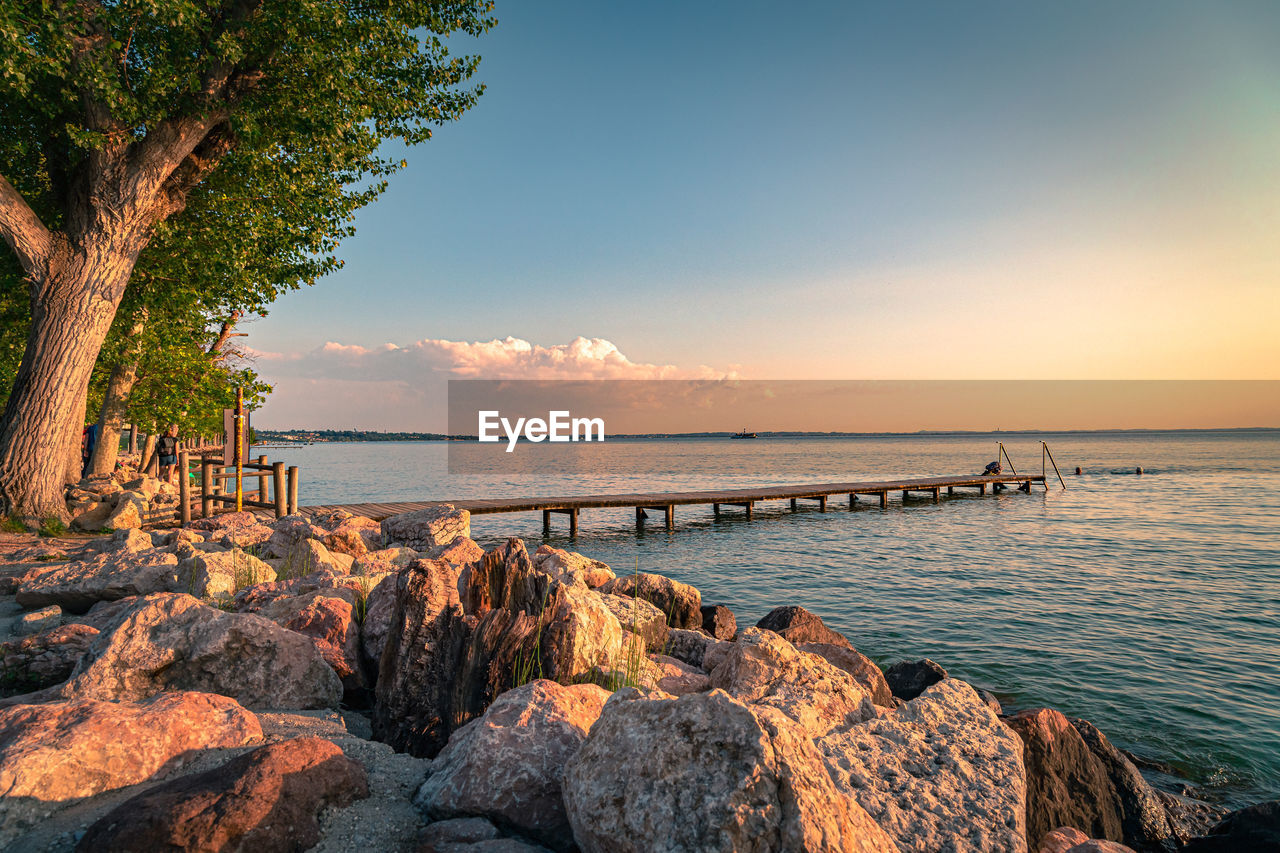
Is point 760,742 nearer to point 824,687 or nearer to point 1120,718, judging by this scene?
point 824,687

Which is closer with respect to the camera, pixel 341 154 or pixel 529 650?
pixel 529 650

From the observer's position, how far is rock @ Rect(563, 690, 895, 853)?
2451 mm

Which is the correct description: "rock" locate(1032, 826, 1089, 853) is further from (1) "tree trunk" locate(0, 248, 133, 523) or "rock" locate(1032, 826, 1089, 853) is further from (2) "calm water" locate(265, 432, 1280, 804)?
(1) "tree trunk" locate(0, 248, 133, 523)

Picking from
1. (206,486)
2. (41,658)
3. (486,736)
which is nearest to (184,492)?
(206,486)

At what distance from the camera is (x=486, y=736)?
3.29 metres

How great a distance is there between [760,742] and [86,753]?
2.88 m

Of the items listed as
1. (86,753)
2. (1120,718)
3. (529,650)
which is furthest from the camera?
(1120,718)

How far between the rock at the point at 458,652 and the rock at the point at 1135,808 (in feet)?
12.6

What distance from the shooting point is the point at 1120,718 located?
8047 millimetres

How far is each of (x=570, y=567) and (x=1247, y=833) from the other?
625cm

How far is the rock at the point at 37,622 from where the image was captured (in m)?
5.82

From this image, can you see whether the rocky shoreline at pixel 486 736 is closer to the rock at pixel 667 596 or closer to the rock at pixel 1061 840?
the rock at pixel 1061 840

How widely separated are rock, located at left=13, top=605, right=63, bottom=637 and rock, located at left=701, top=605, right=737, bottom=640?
6917mm

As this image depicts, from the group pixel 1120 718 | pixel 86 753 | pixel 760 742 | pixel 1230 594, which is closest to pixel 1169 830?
pixel 1120 718
